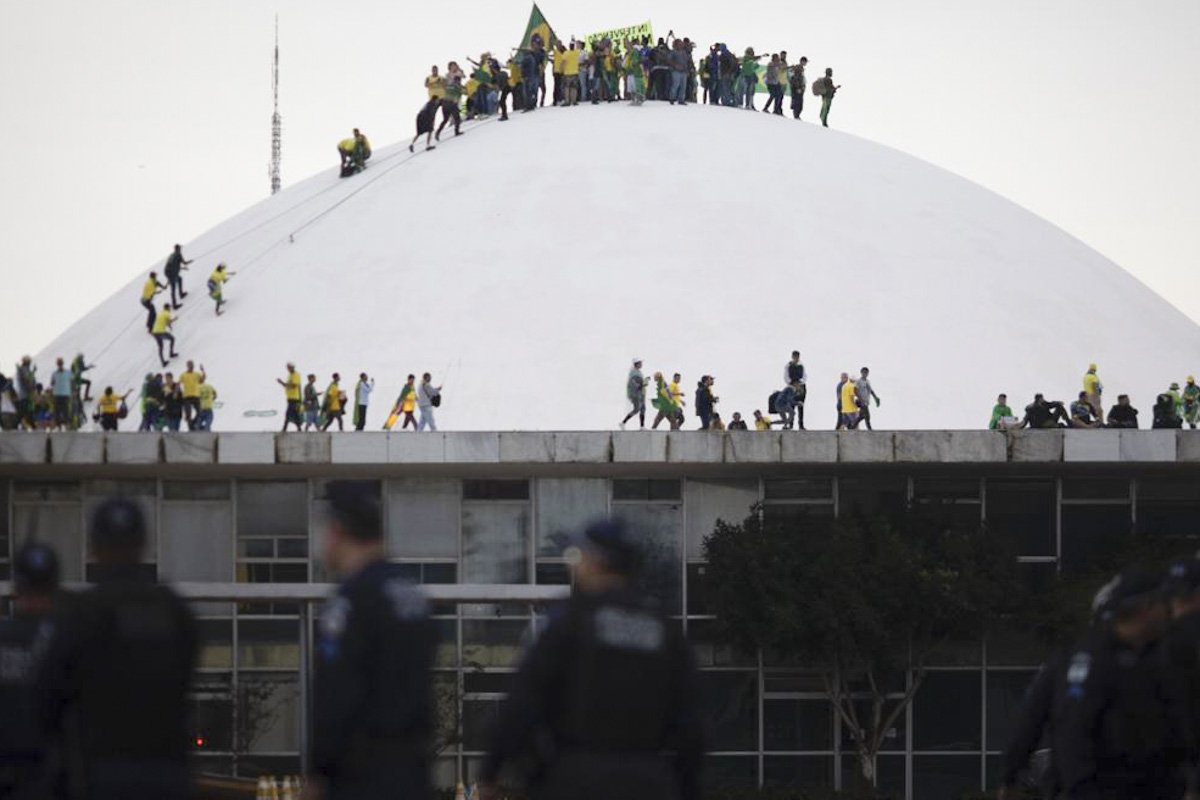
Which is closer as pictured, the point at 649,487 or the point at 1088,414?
the point at 649,487

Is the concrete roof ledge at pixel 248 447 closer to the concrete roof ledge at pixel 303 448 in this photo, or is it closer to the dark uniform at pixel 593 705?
the concrete roof ledge at pixel 303 448

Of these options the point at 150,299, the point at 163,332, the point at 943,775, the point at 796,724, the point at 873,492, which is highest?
the point at 150,299

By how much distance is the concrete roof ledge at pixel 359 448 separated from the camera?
31.5 m

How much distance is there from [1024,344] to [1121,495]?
7.43 metres

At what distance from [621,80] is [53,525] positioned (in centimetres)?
2107

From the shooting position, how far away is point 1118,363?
40.4 m

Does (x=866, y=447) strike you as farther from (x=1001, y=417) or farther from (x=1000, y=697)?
(x=1000, y=697)

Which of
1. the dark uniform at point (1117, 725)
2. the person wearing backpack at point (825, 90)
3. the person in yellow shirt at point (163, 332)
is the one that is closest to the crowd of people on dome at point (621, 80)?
the person wearing backpack at point (825, 90)

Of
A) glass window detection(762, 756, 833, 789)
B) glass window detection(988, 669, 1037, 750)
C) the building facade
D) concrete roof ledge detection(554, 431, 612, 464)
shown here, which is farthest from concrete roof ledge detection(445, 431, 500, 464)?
glass window detection(988, 669, 1037, 750)

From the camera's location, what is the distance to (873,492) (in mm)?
32500

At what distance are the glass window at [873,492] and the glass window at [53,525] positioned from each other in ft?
40.8

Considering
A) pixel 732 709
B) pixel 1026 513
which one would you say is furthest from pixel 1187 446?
pixel 732 709

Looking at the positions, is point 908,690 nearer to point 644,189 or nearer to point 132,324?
point 644,189

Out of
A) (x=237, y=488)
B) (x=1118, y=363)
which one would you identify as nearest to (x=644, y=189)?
(x=1118, y=363)
